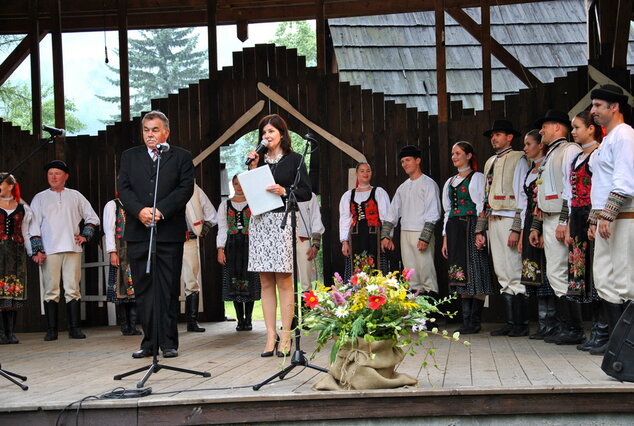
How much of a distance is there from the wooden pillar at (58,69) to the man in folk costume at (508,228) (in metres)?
4.79

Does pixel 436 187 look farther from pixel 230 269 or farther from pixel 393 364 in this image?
pixel 393 364

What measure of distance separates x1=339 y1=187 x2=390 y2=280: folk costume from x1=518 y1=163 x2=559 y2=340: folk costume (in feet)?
6.10

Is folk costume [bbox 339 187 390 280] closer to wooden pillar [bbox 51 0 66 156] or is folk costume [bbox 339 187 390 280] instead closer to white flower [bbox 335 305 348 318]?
wooden pillar [bbox 51 0 66 156]

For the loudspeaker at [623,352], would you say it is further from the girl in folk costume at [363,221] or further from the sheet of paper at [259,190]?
the girl in folk costume at [363,221]

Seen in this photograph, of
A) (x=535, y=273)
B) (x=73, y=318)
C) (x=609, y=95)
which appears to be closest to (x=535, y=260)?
(x=535, y=273)

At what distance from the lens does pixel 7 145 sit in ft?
32.8

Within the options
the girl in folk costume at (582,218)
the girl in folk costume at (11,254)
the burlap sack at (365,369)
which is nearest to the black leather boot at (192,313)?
the girl in folk costume at (11,254)

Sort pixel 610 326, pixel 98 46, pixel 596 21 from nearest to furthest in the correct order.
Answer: pixel 610 326
pixel 596 21
pixel 98 46

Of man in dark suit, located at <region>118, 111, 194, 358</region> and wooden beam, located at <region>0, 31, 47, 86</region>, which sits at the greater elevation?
wooden beam, located at <region>0, 31, 47, 86</region>

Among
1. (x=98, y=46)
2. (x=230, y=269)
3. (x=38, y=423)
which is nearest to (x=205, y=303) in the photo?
(x=230, y=269)

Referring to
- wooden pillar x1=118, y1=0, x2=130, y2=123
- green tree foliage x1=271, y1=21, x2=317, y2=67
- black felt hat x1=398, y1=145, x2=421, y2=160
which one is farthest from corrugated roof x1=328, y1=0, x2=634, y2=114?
green tree foliage x1=271, y1=21, x2=317, y2=67

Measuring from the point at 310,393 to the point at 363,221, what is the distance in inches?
174

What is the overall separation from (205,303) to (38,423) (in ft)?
17.2

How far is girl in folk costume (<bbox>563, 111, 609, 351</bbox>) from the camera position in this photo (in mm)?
6137
